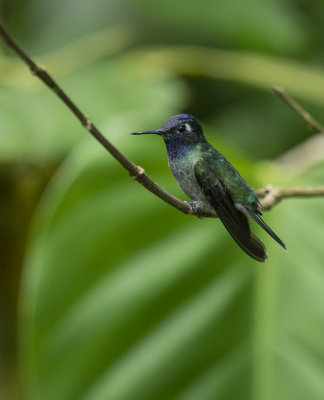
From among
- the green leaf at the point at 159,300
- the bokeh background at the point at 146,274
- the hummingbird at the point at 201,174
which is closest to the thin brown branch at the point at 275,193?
the hummingbird at the point at 201,174

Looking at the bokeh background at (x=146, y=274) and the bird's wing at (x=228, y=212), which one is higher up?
the bokeh background at (x=146, y=274)

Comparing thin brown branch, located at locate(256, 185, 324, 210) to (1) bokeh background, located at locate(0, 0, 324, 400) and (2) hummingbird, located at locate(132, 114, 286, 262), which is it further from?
(1) bokeh background, located at locate(0, 0, 324, 400)

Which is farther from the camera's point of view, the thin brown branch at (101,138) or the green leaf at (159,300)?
the green leaf at (159,300)

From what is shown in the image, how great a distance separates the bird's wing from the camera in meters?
0.33

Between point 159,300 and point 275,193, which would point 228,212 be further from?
point 159,300

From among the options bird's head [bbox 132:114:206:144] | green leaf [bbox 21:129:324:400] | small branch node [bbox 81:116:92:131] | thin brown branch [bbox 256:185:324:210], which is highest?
green leaf [bbox 21:129:324:400]

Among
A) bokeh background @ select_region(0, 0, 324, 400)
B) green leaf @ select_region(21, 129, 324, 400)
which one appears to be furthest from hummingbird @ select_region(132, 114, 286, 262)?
green leaf @ select_region(21, 129, 324, 400)

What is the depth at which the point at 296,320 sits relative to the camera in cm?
98

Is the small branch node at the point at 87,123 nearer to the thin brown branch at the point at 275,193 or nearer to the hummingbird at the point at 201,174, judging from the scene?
the hummingbird at the point at 201,174

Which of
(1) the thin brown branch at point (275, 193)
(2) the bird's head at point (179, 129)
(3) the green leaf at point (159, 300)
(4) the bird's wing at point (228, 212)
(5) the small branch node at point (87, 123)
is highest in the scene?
(3) the green leaf at point (159, 300)

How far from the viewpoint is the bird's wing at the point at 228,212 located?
0.33m

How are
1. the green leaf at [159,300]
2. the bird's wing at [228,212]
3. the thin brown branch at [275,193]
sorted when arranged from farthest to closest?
the green leaf at [159,300], the thin brown branch at [275,193], the bird's wing at [228,212]

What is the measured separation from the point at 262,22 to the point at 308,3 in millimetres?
270

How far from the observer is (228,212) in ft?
1.20
